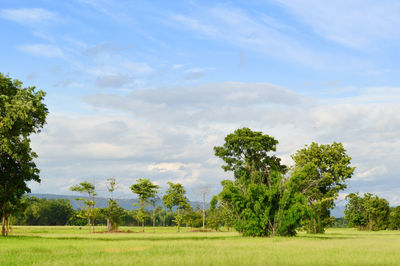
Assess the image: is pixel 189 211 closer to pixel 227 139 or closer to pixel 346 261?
pixel 227 139

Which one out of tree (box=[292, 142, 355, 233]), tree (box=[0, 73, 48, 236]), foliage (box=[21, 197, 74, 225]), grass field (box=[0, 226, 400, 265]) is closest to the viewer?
grass field (box=[0, 226, 400, 265])

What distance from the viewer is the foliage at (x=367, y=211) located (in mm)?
101062

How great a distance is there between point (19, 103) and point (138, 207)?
47383mm

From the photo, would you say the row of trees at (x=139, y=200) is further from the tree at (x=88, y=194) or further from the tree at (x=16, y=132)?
the tree at (x=16, y=132)

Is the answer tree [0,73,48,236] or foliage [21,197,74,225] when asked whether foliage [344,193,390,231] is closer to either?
Answer: tree [0,73,48,236]

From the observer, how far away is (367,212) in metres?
102

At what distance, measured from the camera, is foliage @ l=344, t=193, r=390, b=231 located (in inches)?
3979

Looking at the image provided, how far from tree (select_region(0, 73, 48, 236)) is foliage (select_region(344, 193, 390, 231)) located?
80.2m

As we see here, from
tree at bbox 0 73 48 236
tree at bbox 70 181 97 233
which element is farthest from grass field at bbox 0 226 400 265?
tree at bbox 70 181 97 233

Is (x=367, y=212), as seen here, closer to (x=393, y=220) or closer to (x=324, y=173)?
(x=393, y=220)

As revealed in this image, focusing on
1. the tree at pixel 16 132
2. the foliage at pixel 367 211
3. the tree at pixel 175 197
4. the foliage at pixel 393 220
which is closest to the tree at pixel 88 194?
the tree at pixel 175 197

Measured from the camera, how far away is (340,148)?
2670 inches

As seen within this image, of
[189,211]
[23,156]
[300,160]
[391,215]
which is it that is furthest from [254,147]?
[391,215]

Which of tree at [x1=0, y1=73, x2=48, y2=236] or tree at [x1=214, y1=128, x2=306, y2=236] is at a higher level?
tree at [x1=0, y1=73, x2=48, y2=236]
